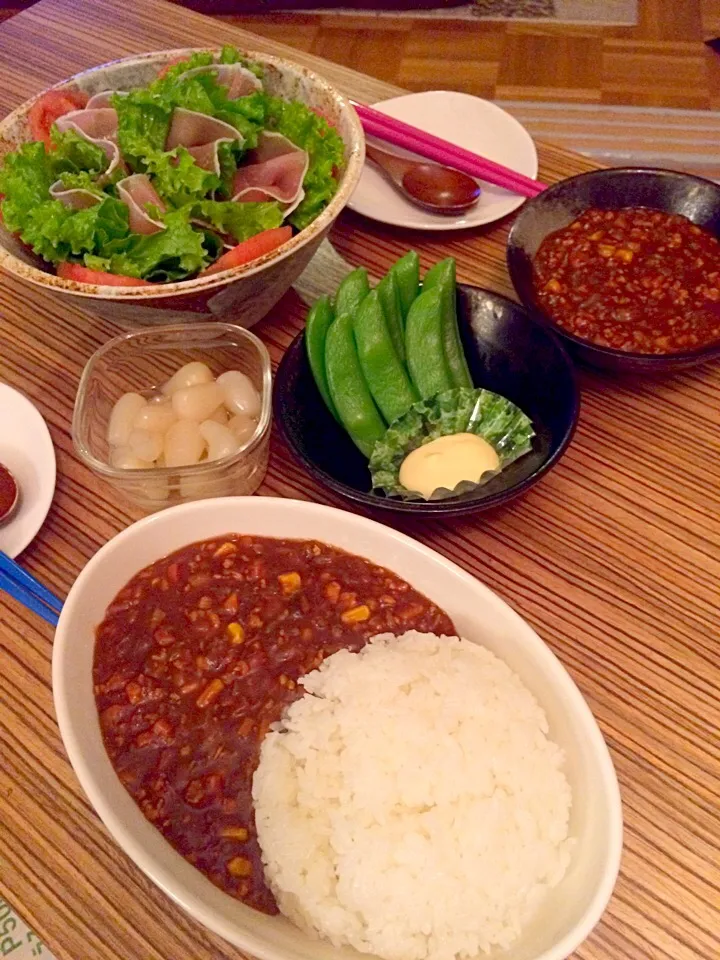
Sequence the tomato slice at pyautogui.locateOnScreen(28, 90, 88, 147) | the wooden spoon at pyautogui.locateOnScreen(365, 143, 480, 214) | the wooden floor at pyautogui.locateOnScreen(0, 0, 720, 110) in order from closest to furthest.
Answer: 1. the tomato slice at pyautogui.locateOnScreen(28, 90, 88, 147)
2. the wooden spoon at pyautogui.locateOnScreen(365, 143, 480, 214)
3. the wooden floor at pyautogui.locateOnScreen(0, 0, 720, 110)

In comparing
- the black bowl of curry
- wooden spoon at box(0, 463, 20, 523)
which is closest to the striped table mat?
the black bowl of curry

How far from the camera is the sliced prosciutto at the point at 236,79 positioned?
5.52ft

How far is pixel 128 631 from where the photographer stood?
1178 millimetres

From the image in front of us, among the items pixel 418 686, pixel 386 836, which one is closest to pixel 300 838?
pixel 386 836

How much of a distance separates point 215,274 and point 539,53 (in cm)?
367

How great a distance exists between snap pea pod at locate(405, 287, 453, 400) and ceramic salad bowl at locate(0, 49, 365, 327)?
24 cm

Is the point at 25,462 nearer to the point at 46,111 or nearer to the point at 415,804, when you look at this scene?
the point at 46,111

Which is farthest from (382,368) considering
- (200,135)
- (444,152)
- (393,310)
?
(444,152)

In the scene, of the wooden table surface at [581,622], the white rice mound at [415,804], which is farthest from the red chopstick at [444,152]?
the white rice mound at [415,804]

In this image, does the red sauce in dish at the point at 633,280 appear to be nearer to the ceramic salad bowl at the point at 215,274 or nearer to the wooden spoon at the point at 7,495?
the ceramic salad bowl at the point at 215,274

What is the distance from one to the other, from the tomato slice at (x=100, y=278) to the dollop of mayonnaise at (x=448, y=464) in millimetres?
580

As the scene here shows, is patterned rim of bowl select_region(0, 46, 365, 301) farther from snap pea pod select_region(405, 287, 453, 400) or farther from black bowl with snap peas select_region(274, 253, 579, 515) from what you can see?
snap pea pod select_region(405, 287, 453, 400)

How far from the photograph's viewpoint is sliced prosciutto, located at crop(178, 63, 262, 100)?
5.52ft

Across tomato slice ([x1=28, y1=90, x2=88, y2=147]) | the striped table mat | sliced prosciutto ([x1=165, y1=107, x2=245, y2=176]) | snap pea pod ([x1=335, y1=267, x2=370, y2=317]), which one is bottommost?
the striped table mat
